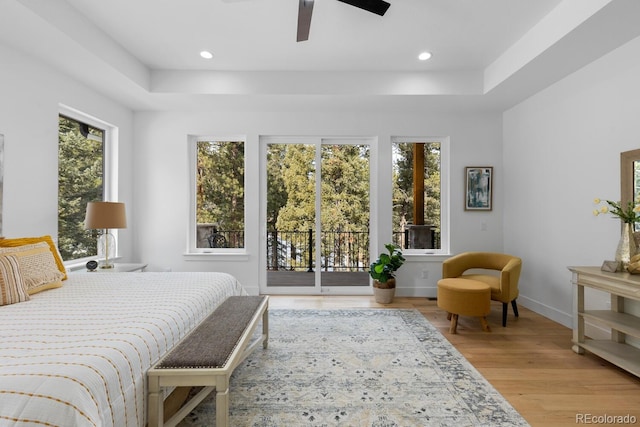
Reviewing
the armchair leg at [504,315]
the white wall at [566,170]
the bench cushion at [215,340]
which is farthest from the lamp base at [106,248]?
the white wall at [566,170]

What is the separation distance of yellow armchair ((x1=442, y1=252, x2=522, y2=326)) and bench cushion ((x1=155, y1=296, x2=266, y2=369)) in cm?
246

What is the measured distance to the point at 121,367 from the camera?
1.23 metres

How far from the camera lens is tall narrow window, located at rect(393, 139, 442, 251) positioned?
4457 mm

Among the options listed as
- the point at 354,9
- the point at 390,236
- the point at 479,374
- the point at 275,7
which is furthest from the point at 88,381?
the point at 390,236

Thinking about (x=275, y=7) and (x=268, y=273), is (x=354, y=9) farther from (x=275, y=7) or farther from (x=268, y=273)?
(x=268, y=273)

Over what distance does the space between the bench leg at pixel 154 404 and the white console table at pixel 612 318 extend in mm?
2897

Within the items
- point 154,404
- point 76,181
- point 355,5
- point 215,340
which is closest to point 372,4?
point 355,5

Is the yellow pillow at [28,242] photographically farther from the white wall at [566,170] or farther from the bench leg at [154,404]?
the white wall at [566,170]

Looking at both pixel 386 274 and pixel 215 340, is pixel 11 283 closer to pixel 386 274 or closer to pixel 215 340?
pixel 215 340

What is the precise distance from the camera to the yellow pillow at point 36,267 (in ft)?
6.73

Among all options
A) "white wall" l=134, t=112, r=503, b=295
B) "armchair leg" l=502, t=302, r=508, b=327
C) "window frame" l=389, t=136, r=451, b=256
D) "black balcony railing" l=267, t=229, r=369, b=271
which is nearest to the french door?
"black balcony railing" l=267, t=229, r=369, b=271

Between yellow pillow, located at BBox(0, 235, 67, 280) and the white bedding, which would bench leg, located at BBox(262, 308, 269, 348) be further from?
yellow pillow, located at BBox(0, 235, 67, 280)

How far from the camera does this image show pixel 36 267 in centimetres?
213

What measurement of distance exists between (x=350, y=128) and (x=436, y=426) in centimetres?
356
